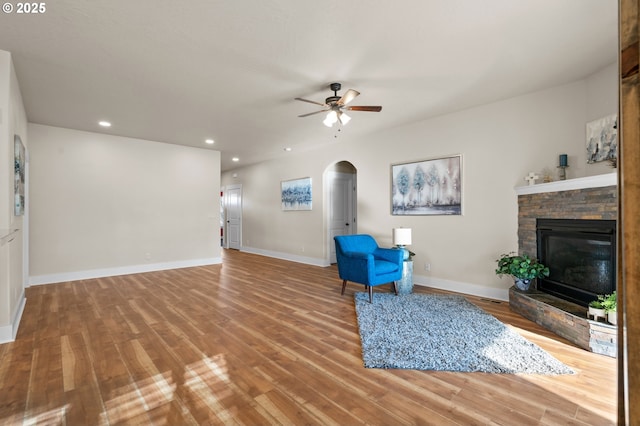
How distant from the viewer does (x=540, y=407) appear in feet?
6.27

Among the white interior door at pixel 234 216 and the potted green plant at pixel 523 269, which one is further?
the white interior door at pixel 234 216

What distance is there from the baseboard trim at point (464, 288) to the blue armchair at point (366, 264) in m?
0.79

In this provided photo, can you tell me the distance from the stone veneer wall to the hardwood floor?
97 cm

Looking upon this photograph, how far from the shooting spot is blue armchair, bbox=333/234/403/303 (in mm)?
4008

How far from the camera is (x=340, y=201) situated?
7.20 meters

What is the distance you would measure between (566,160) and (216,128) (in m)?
5.08

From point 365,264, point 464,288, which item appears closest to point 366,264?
point 365,264

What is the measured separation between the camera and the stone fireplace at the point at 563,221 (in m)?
2.65

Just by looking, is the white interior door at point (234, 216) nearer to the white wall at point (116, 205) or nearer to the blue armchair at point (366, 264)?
the white wall at point (116, 205)

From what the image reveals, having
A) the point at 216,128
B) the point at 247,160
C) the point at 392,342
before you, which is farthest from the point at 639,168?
the point at 247,160

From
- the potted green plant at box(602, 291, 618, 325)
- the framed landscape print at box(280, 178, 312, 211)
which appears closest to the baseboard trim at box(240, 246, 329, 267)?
the framed landscape print at box(280, 178, 312, 211)

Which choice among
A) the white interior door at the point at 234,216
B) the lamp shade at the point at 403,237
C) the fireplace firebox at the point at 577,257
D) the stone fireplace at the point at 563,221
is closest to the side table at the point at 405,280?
the lamp shade at the point at 403,237

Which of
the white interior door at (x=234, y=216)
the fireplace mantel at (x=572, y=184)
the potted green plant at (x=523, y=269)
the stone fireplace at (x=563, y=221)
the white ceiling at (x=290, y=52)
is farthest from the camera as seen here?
the white interior door at (x=234, y=216)

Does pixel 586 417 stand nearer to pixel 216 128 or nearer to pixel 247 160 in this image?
pixel 216 128
